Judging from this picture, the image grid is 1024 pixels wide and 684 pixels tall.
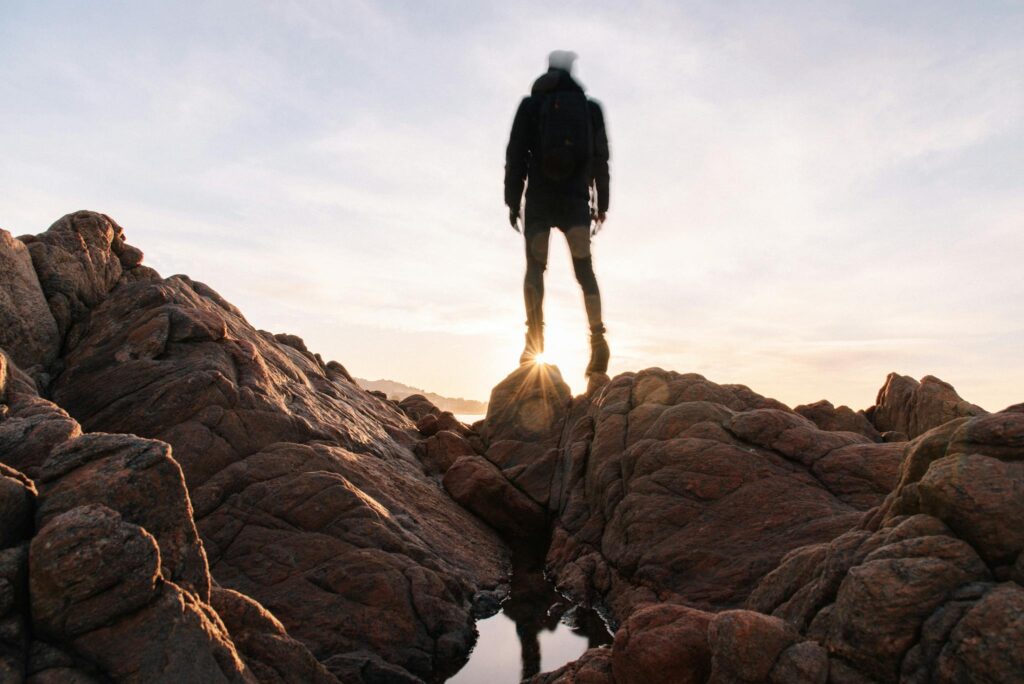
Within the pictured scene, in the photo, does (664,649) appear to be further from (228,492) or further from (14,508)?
(228,492)

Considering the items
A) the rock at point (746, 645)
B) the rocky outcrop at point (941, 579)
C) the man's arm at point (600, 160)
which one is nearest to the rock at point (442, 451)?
the man's arm at point (600, 160)

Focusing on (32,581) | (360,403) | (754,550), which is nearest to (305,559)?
(32,581)

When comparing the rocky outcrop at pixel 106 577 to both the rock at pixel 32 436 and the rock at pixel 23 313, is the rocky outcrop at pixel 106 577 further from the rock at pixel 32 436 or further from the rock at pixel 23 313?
the rock at pixel 23 313

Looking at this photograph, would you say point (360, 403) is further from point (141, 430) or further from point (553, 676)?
point (553, 676)

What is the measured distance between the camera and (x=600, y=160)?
51.8 feet

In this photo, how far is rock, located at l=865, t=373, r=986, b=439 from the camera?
13008mm

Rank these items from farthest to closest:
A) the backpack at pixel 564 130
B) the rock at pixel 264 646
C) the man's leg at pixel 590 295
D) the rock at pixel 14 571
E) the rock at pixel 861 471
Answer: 1. the man's leg at pixel 590 295
2. the backpack at pixel 564 130
3. the rock at pixel 861 471
4. the rock at pixel 264 646
5. the rock at pixel 14 571

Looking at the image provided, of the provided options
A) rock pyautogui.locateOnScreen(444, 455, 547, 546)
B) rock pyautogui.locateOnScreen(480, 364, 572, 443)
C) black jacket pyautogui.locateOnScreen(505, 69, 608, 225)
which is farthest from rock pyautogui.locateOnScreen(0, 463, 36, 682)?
black jacket pyautogui.locateOnScreen(505, 69, 608, 225)

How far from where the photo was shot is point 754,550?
8.63 metres

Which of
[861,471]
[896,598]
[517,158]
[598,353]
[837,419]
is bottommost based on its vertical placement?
[896,598]

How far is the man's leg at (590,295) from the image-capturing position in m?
15.5

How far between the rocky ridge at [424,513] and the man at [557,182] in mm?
1655

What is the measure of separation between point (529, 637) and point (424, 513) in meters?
2.95

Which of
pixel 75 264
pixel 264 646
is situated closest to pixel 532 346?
pixel 75 264
